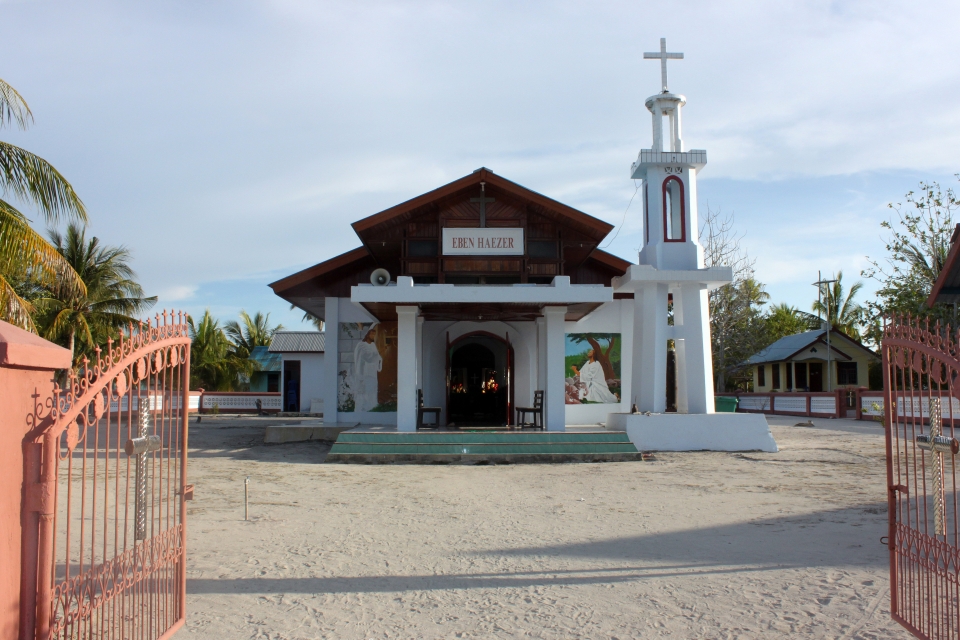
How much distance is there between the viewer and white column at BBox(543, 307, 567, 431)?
50.5 feet

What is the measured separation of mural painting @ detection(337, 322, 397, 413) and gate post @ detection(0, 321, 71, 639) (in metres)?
14.8

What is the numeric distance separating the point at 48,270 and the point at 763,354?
34.1 metres

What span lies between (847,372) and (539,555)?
1355 inches

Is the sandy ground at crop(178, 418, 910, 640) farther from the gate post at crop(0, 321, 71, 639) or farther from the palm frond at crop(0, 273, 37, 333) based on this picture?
the palm frond at crop(0, 273, 37, 333)

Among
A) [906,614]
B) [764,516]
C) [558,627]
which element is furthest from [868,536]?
[558,627]

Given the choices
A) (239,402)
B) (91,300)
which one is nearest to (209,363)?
(239,402)

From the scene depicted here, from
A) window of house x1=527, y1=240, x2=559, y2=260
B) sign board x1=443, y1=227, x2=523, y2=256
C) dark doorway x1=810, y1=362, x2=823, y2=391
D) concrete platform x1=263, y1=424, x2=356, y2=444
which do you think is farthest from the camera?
dark doorway x1=810, y1=362, x2=823, y2=391

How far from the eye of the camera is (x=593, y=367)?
1895cm

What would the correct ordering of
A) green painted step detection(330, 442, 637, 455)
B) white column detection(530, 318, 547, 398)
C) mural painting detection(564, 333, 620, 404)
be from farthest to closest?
mural painting detection(564, 333, 620, 404)
white column detection(530, 318, 547, 398)
green painted step detection(330, 442, 637, 455)

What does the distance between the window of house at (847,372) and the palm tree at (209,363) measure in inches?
1176

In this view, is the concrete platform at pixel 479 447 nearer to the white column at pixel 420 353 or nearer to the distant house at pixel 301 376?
the white column at pixel 420 353

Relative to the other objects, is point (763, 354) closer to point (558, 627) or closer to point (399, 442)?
point (399, 442)

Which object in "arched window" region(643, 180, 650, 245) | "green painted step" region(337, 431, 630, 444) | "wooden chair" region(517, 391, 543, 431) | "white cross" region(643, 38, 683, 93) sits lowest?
"green painted step" region(337, 431, 630, 444)

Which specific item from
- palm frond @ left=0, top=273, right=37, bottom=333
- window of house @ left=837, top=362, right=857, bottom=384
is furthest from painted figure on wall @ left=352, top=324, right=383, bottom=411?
window of house @ left=837, top=362, right=857, bottom=384
